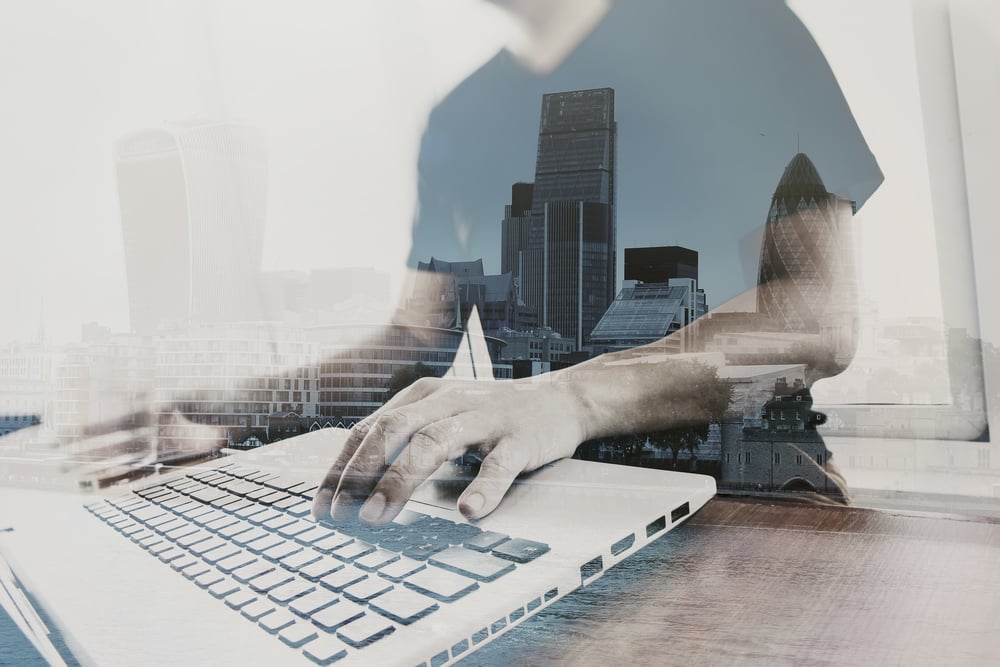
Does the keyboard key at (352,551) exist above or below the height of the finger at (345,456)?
below

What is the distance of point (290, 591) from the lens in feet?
1.78

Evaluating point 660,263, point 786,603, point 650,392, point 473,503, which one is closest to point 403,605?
point 473,503

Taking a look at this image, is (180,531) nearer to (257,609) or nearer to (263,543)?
(263,543)

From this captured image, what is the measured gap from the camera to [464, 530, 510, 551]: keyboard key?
0.58m

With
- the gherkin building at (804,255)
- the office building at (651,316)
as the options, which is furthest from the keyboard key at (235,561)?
the gherkin building at (804,255)

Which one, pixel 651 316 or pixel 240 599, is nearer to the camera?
pixel 240 599

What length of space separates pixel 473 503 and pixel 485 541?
0.14 m

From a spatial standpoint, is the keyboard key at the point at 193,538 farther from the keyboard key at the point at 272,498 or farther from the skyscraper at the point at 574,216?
the skyscraper at the point at 574,216

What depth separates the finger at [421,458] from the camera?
75 cm

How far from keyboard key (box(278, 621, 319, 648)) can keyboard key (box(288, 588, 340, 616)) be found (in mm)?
11

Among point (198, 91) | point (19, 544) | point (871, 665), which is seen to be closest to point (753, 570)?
point (871, 665)

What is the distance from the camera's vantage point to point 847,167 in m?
1.03

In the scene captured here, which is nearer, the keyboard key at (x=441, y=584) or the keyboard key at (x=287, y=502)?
the keyboard key at (x=441, y=584)

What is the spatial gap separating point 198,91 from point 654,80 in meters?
0.96
